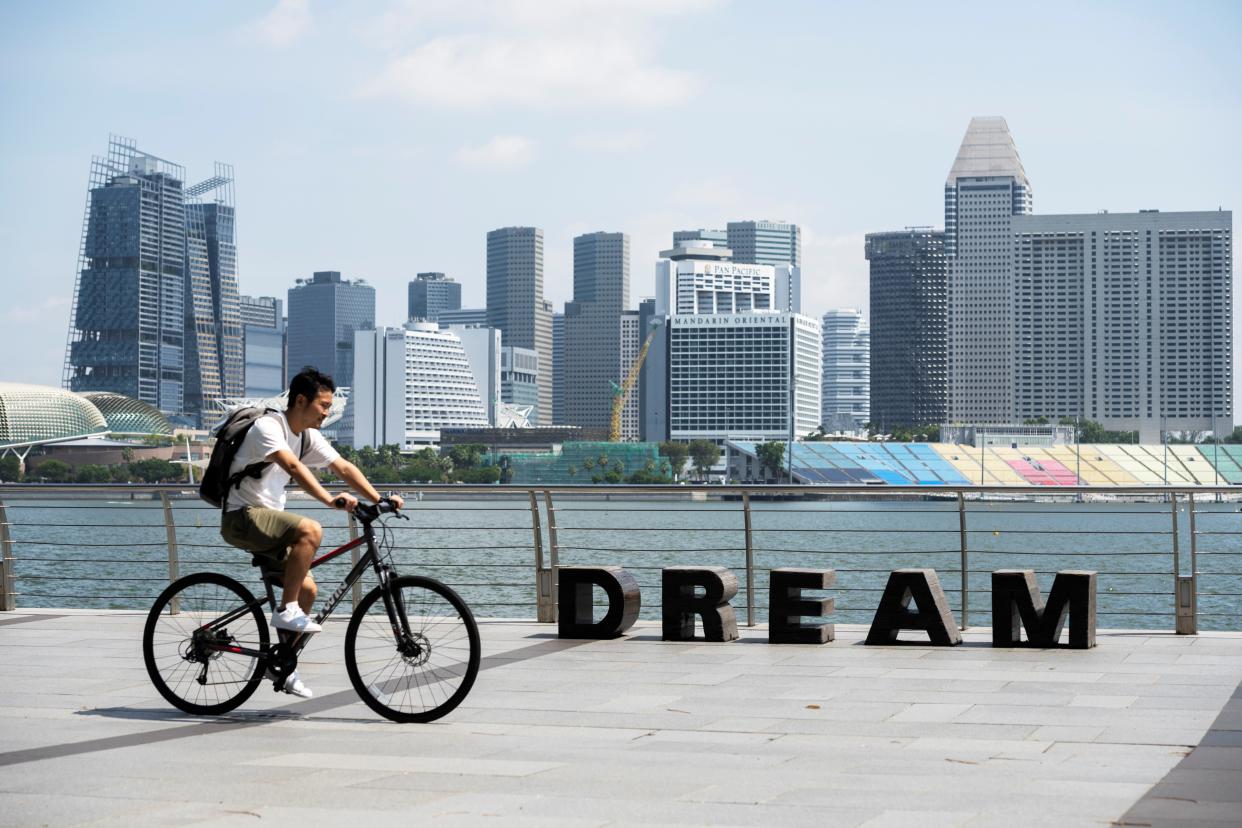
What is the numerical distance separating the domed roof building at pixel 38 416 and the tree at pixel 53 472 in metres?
7.49

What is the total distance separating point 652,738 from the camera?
7453mm

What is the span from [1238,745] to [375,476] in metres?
167

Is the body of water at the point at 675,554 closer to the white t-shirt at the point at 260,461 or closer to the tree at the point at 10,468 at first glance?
the white t-shirt at the point at 260,461

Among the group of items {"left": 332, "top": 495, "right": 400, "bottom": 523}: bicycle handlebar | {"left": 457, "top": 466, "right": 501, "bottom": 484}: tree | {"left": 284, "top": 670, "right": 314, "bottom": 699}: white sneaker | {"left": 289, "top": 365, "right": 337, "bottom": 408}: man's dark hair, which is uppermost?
{"left": 289, "top": 365, "right": 337, "bottom": 408}: man's dark hair

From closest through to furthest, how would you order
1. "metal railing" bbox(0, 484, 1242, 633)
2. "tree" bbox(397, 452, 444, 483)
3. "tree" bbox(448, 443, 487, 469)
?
"metal railing" bbox(0, 484, 1242, 633), "tree" bbox(397, 452, 444, 483), "tree" bbox(448, 443, 487, 469)

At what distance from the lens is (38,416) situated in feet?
553

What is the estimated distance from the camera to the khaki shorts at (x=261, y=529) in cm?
791

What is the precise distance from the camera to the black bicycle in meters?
7.79

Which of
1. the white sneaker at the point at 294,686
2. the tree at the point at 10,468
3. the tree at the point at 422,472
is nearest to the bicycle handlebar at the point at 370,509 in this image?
the white sneaker at the point at 294,686

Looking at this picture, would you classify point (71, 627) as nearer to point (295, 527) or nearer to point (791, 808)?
point (295, 527)

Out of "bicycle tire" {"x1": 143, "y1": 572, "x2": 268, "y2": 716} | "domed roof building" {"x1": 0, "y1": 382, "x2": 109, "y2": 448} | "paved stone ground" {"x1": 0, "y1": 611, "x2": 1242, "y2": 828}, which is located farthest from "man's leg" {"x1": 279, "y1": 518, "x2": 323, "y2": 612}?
"domed roof building" {"x1": 0, "y1": 382, "x2": 109, "y2": 448}

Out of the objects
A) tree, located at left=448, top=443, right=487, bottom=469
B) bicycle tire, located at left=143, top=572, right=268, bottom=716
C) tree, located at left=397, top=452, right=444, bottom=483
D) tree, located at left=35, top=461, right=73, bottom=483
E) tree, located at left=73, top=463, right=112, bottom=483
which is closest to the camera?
bicycle tire, located at left=143, top=572, right=268, bottom=716

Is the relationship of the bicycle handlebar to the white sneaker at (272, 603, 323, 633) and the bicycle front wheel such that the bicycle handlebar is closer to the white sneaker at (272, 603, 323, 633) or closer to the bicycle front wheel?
the bicycle front wheel

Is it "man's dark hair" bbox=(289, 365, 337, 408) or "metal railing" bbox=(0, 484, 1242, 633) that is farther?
"metal railing" bbox=(0, 484, 1242, 633)
